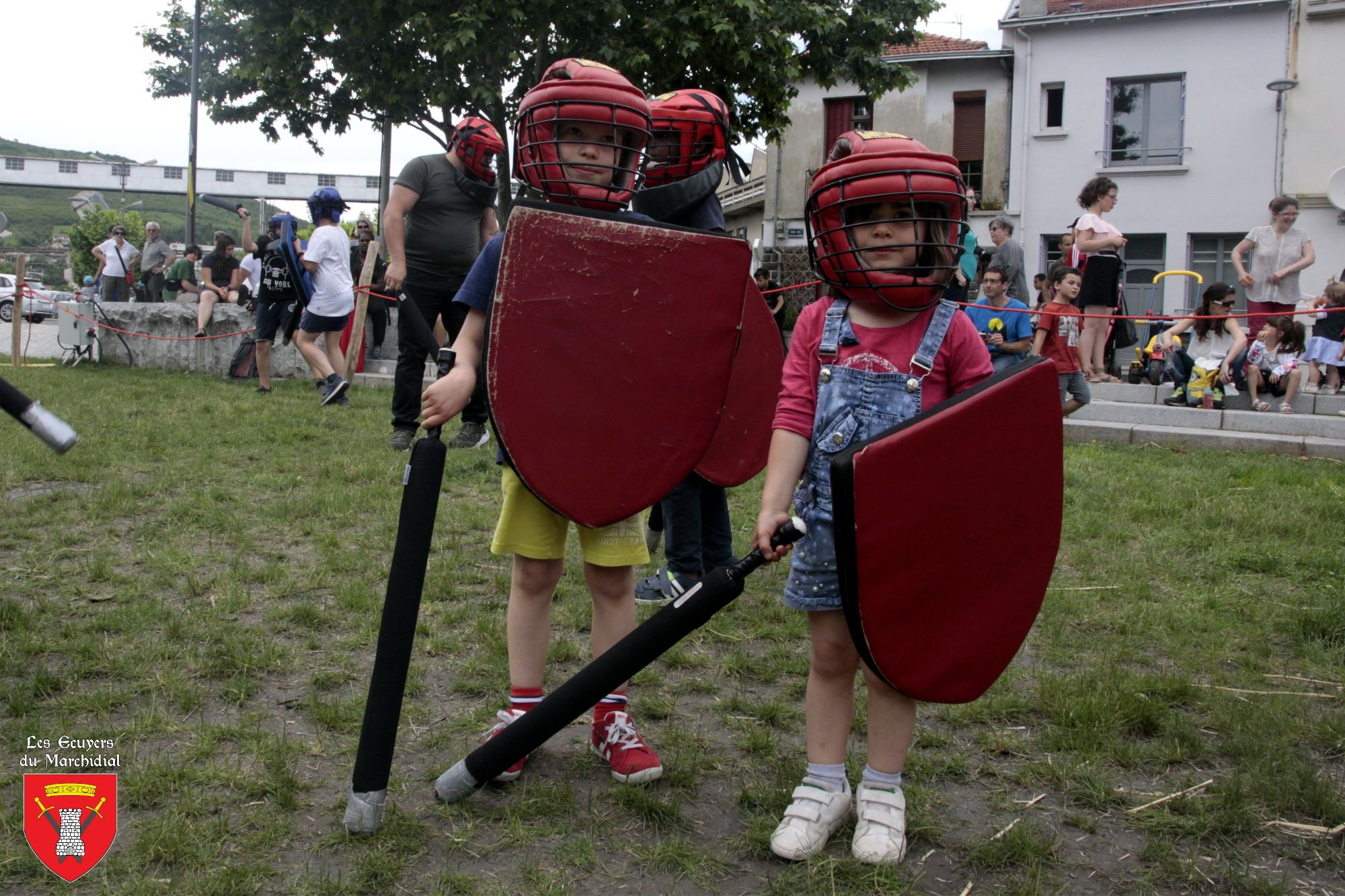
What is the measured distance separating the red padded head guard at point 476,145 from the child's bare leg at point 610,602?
420 centimetres

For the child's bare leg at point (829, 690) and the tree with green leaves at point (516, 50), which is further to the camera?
the tree with green leaves at point (516, 50)

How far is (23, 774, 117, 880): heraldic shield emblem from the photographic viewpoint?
2.24 metres

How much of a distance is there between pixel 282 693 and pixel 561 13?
44.3 ft

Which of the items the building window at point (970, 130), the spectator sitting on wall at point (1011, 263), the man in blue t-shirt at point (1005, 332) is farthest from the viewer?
the building window at point (970, 130)

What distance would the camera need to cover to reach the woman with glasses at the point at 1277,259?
32.0 ft

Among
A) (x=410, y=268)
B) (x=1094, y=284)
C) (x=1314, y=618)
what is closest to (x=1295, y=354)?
(x=1094, y=284)

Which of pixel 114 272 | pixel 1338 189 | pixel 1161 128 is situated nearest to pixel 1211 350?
pixel 1338 189

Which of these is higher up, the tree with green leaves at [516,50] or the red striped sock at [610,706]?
the tree with green leaves at [516,50]

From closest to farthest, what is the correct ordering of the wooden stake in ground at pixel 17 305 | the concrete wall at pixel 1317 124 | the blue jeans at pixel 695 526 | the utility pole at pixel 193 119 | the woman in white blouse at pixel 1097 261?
the blue jeans at pixel 695 526 → the woman in white blouse at pixel 1097 261 → the wooden stake in ground at pixel 17 305 → the utility pole at pixel 193 119 → the concrete wall at pixel 1317 124

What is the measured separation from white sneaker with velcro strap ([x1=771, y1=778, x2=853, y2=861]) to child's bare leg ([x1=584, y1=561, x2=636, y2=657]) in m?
0.62

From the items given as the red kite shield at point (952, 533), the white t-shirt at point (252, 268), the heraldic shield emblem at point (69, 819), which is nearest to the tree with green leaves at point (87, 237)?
the white t-shirt at point (252, 268)

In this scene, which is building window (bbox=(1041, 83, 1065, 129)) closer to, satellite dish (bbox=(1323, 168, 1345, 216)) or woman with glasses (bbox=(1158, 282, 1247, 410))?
satellite dish (bbox=(1323, 168, 1345, 216))

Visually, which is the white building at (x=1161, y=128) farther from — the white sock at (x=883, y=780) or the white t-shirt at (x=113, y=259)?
the white sock at (x=883, y=780)

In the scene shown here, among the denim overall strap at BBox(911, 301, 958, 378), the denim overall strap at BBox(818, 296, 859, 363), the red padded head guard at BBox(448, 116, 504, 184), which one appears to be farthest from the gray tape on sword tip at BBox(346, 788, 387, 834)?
the red padded head guard at BBox(448, 116, 504, 184)
